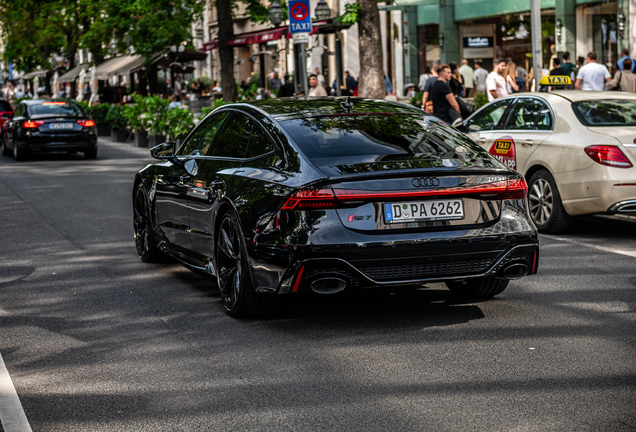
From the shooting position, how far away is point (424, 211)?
566cm

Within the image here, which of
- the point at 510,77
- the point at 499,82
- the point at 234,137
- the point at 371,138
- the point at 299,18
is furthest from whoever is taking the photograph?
the point at 510,77

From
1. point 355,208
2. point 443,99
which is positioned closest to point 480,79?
point 443,99

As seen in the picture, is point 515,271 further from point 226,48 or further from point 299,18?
point 226,48

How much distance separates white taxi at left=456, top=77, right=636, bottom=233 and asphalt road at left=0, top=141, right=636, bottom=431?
88cm

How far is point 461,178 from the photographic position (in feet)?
18.8

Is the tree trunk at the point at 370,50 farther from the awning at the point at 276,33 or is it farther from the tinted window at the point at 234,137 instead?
the tinted window at the point at 234,137

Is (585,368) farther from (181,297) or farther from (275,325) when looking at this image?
(181,297)

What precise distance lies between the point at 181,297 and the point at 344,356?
2115 millimetres

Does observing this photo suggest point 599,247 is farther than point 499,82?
No

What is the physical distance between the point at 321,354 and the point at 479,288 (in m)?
1.76

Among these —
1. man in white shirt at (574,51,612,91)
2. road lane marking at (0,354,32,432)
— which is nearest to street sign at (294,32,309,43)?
man in white shirt at (574,51,612,91)

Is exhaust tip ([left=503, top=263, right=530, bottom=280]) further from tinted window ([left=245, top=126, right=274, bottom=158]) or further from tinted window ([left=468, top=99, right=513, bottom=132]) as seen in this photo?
tinted window ([left=468, top=99, right=513, bottom=132])

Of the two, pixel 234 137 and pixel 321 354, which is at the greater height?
pixel 234 137

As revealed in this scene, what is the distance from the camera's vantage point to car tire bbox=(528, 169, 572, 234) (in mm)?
9867
